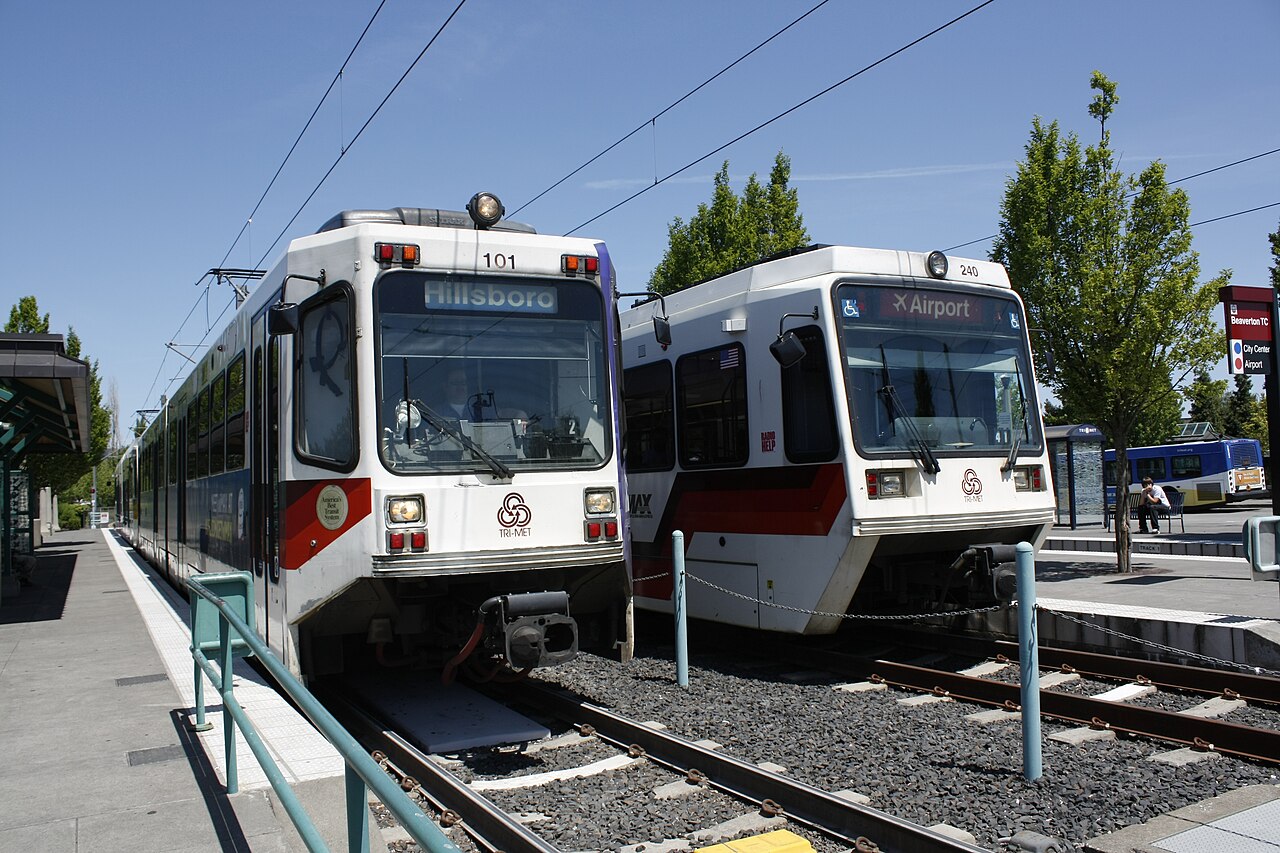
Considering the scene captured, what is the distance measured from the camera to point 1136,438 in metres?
53.2

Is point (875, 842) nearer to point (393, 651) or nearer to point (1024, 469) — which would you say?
point (393, 651)

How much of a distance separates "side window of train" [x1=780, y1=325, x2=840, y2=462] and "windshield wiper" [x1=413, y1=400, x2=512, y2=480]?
9.51ft

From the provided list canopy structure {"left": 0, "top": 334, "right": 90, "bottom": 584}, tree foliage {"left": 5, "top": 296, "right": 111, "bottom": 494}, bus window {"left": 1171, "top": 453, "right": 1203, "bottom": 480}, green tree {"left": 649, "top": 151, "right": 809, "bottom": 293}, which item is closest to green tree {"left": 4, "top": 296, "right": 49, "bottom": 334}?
tree foliage {"left": 5, "top": 296, "right": 111, "bottom": 494}

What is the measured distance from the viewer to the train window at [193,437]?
12312 mm

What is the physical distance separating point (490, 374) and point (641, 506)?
4595mm

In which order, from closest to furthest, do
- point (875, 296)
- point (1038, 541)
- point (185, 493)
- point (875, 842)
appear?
point (875, 842)
point (875, 296)
point (1038, 541)
point (185, 493)

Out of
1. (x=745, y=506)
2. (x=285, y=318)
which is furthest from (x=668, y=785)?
(x=745, y=506)

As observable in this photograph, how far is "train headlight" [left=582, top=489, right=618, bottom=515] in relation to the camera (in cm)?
707

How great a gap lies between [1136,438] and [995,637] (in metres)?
47.7

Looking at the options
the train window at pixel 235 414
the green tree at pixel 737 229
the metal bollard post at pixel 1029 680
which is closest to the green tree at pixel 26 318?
the green tree at pixel 737 229

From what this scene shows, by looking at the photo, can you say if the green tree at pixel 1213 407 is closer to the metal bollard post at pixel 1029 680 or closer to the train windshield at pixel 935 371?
the train windshield at pixel 935 371

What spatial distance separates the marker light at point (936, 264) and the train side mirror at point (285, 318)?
534 centimetres

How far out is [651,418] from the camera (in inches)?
439

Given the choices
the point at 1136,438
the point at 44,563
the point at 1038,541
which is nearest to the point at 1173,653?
the point at 1038,541
